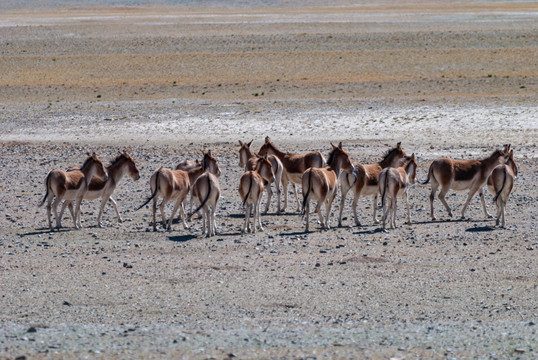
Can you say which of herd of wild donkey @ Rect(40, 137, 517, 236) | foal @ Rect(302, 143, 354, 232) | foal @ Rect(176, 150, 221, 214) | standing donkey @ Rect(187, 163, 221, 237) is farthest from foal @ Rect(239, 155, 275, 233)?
foal @ Rect(176, 150, 221, 214)

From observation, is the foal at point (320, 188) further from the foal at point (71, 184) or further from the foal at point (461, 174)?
the foal at point (71, 184)

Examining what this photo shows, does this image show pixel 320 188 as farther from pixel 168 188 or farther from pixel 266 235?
pixel 168 188

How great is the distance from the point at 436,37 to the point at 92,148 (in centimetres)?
3575

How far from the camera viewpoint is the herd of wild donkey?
1731 centimetres

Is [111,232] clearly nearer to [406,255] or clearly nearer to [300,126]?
[406,255]

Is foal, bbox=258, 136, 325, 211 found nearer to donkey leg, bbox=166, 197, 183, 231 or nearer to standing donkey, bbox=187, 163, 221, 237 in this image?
donkey leg, bbox=166, 197, 183, 231

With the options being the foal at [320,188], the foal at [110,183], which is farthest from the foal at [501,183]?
the foal at [110,183]

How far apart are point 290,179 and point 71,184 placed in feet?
17.2

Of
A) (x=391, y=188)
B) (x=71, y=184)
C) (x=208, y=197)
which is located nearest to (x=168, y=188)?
(x=208, y=197)

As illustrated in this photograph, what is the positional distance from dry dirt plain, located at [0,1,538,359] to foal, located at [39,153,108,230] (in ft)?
2.11

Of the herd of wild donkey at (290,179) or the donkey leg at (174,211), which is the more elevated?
the herd of wild donkey at (290,179)

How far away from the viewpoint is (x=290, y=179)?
20.7 metres

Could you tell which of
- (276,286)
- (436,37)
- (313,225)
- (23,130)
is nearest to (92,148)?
(23,130)

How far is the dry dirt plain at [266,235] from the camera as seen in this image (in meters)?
10.7
